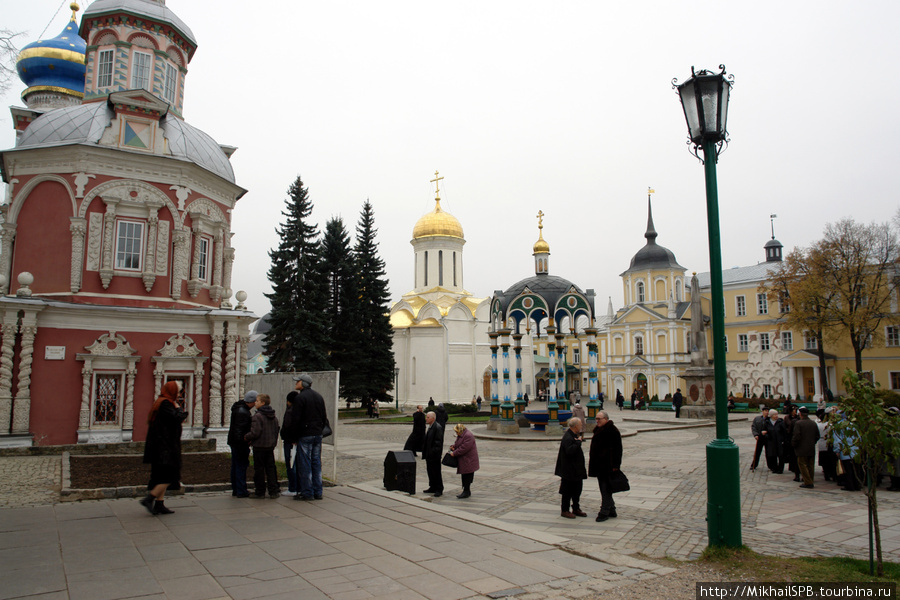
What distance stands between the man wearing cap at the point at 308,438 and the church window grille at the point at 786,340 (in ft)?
160

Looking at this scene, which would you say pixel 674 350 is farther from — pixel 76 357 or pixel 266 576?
pixel 266 576

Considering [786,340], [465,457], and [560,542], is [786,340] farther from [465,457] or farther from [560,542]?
[560,542]

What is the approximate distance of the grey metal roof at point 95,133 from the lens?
18.2m

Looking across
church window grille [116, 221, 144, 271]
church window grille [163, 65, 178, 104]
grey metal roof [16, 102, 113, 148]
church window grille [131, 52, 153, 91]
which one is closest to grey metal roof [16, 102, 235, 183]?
grey metal roof [16, 102, 113, 148]

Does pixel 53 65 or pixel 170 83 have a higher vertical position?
pixel 53 65

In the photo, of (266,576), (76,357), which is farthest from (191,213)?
(266,576)

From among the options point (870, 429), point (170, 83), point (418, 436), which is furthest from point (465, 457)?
point (170, 83)

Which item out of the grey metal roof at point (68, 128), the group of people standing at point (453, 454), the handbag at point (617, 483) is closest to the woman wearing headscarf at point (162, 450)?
the group of people standing at point (453, 454)

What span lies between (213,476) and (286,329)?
26.0m

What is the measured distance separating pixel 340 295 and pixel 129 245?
2278 centimetres

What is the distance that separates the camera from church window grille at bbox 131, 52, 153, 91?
2059 centimetres

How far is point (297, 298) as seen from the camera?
37.3 metres

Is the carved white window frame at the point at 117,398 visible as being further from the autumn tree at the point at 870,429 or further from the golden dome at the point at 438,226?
the golden dome at the point at 438,226

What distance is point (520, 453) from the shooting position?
1694 cm
